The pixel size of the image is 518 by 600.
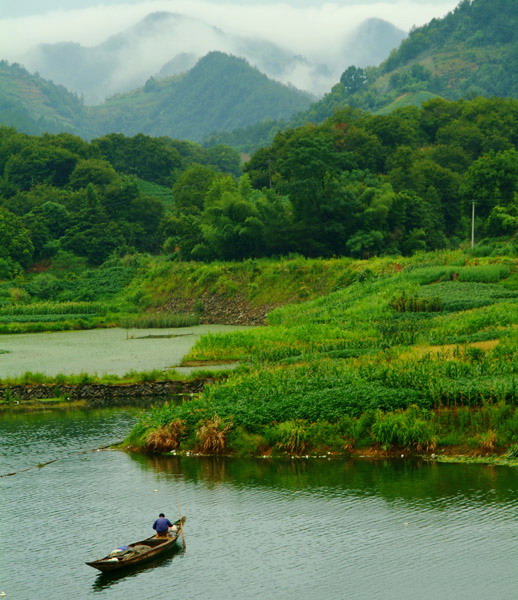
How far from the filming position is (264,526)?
19.2 metres

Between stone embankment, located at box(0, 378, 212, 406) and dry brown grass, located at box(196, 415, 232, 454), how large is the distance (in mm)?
8680

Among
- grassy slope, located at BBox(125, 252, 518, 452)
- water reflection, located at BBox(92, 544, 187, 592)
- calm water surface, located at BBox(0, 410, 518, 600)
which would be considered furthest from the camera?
grassy slope, located at BBox(125, 252, 518, 452)

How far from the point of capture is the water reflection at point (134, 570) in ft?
54.7

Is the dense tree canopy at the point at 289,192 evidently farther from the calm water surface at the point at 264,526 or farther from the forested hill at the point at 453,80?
the forested hill at the point at 453,80

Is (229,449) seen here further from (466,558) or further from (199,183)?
(199,183)

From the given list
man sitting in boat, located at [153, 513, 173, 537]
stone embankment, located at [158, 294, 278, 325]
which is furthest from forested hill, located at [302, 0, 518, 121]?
man sitting in boat, located at [153, 513, 173, 537]

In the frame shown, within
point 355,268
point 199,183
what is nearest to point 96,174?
point 199,183

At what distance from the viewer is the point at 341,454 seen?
A: 2392cm

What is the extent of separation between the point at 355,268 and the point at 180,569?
144 ft

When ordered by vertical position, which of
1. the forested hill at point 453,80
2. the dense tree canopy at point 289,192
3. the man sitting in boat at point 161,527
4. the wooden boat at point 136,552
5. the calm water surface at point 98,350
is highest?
the forested hill at point 453,80

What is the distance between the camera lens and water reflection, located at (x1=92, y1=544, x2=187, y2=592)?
54.7 feet

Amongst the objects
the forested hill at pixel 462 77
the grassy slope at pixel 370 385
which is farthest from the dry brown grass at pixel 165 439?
the forested hill at pixel 462 77

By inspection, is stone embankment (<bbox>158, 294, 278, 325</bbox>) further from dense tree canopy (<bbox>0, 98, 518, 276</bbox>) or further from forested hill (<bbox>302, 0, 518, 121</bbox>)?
forested hill (<bbox>302, 0, 518, 121</bbox>)

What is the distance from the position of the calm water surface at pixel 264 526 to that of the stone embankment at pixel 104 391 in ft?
26.2
